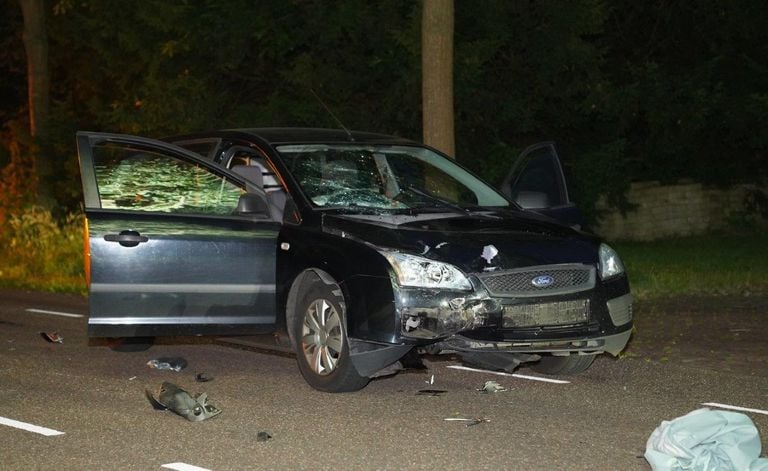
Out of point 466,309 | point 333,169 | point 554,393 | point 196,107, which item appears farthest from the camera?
point 196,107

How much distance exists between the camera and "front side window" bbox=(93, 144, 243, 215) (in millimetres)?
9141

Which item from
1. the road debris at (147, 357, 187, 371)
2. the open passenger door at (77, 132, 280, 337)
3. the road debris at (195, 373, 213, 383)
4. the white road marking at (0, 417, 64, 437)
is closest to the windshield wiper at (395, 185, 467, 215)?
the open passenger door at (77, 132, 280, 337)

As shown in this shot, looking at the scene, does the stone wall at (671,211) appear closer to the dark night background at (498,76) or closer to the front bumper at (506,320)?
the dark night background at (498,76)

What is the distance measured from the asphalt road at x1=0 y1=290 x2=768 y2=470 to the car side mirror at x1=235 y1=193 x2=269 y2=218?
122 cm

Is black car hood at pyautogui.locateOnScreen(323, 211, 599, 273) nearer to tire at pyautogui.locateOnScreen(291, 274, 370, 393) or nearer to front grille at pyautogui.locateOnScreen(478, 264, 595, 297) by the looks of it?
front grille at pyautogui.locateOnScreen(478, 264, 595, 297)

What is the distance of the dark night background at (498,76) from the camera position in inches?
857

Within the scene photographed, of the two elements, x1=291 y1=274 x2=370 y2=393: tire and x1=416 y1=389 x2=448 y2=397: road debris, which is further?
x1=416 y1=389 x2=448 y2=397: road debris

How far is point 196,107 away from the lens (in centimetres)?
2347

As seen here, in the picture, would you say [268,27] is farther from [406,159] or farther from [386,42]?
[406,159]

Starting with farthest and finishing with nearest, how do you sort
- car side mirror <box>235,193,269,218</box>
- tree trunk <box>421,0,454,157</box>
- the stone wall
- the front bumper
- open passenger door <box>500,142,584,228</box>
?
the stone wall < tree trunk <box>421,0,454,157</box> < open passenger door <box>500,142,584,228</box> < car side mirror <box>235,193,269,218</box> < the front bumper

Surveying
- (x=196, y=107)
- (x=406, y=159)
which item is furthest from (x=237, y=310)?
(x=196, y=107)

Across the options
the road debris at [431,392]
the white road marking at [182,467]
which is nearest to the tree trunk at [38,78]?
the road debris at [431,392]

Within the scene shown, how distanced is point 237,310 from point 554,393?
2.29m

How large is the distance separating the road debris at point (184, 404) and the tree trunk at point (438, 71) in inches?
296
